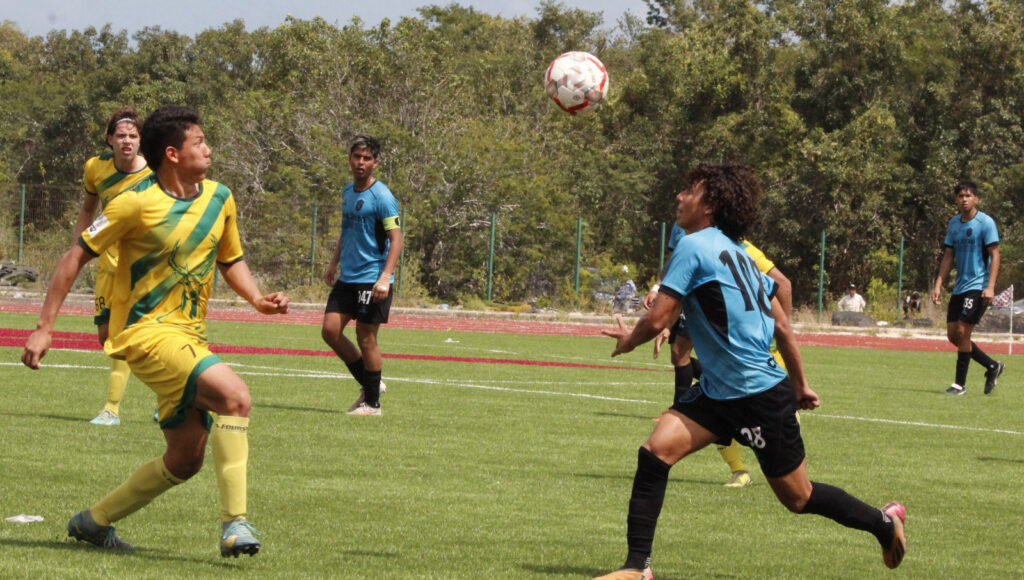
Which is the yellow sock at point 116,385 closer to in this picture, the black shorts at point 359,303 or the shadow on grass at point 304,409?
the shadow on grass at point 304,409

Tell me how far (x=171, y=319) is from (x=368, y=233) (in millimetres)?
6006

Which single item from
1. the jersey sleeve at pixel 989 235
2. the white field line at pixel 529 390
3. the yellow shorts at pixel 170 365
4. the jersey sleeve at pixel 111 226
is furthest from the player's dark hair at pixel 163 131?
the jersey sleeve at pixel 989 235

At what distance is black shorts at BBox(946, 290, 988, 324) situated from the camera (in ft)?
50.4

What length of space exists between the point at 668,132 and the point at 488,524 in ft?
135

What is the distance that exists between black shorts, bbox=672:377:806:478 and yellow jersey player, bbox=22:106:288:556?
188cm

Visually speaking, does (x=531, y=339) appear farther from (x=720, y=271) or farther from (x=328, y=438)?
(x=720, y=271)

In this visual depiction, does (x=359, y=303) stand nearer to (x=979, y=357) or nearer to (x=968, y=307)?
(x=968, y=307)

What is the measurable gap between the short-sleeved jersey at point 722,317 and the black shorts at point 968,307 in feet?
35.3

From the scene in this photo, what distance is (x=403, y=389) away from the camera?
13.4m

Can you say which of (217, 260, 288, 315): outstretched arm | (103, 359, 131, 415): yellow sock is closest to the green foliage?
(103, 359, 131, 415): yellow sock

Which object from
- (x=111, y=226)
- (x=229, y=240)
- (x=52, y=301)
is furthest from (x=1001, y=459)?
(x=52, y=301)

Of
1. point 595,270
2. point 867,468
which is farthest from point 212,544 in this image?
point 595,270

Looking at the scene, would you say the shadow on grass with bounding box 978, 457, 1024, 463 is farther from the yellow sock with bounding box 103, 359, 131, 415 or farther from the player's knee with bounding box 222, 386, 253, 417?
the player's knee with bounding box 222, 386, 253, 417

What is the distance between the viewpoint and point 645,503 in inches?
208
